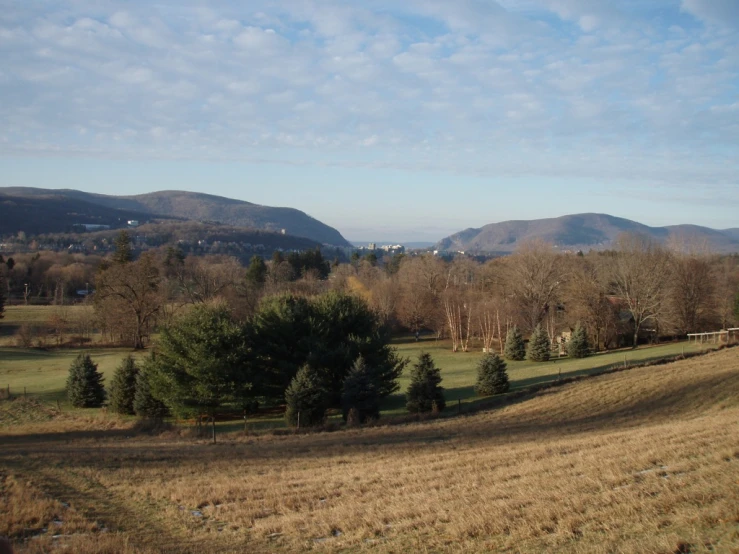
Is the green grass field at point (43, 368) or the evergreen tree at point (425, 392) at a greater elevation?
the evergreen tree at point (425, 392)

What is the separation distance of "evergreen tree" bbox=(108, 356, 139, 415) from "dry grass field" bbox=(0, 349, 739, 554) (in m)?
9.17

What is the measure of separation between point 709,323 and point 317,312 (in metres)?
46.1

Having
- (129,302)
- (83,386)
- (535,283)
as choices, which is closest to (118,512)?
(83,386)

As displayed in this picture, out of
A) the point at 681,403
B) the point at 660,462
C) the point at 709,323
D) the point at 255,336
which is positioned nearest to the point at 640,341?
the point at 709,323

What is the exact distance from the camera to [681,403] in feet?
80.6

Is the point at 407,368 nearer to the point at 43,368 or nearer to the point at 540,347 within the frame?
the point at 540,347

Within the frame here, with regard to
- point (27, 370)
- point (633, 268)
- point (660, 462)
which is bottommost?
point (27, 370)

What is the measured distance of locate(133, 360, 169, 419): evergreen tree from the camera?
3136cm

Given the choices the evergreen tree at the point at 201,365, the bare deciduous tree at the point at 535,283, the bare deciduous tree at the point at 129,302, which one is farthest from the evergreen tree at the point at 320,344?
the bare deciduous tree at the point at 535,283

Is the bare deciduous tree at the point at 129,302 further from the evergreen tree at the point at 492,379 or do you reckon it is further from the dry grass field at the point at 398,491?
the evergreen tree at the point at 492,379

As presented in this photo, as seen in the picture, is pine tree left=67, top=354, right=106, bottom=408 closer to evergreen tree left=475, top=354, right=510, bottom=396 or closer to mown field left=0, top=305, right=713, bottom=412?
mown field left=0, top=305, right=713, bottom=412

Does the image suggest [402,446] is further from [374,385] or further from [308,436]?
[374,385]

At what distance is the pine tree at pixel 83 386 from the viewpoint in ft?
112

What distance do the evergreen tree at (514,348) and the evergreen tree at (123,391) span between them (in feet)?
107
